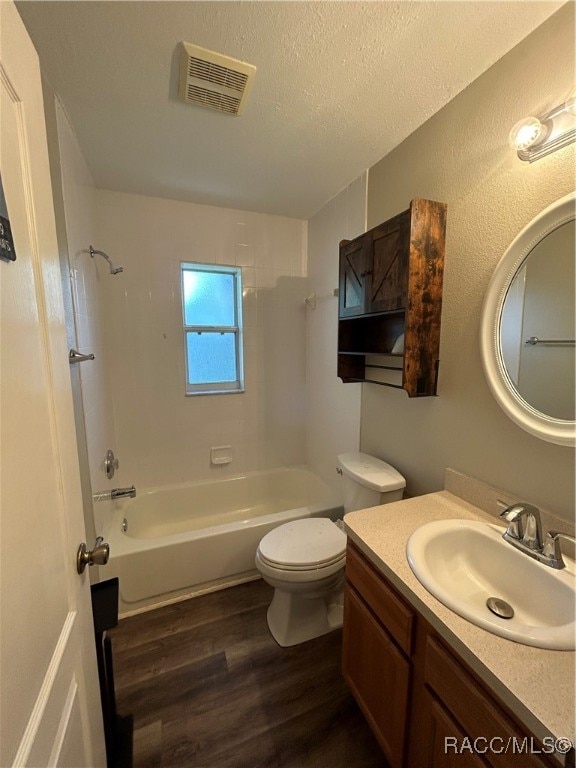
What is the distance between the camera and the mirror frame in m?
0.92

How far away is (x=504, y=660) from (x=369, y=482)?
86 centimetres

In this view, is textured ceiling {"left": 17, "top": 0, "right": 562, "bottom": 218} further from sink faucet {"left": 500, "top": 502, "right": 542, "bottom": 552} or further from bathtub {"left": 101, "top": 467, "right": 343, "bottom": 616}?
bathtub {"left": 101, "top": 467, "right": 343, "bottom": 616}

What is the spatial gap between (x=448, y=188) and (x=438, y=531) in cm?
131

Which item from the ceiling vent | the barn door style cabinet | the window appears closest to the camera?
the ceiling vent

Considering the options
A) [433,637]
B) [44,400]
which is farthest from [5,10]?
[433,637]

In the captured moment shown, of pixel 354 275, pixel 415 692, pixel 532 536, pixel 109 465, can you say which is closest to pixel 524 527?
pixel 532 536

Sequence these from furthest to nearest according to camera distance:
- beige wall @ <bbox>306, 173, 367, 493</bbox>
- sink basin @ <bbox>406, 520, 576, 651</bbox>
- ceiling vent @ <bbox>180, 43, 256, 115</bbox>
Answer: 1. beige wall @ <bbox>306, 173, 367, 493</bbox>
2. ceiling vent @ <bbox>180, 43, 256, 115</bbox>
3. sink basin @ <bbox>406, 520, 576, 651</bbox>

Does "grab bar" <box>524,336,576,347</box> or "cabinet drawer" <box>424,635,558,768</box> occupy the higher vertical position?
"grab bar" <box>524,336,576,347</box>

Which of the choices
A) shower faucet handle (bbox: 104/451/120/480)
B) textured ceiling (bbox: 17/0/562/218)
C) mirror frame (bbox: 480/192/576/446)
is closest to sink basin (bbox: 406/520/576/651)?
mirror frame (bbox: 480/192/576/446)

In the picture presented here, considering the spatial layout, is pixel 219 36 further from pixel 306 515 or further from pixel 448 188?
pixel 306 515

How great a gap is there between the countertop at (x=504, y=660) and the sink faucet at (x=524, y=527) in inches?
11.7

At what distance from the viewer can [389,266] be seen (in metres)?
1.39

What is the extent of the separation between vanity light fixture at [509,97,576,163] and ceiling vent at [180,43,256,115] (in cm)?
90

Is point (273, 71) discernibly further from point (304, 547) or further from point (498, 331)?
point (304, 547)
